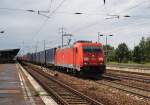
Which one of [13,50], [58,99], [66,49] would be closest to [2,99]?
[58,99]

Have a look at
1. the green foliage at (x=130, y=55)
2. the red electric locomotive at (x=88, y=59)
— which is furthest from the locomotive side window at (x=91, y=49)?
the green foliage at (x=130, y=55)

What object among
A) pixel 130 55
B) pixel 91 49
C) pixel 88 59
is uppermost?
pixel 130 55

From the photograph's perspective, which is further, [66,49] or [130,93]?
[66,49]

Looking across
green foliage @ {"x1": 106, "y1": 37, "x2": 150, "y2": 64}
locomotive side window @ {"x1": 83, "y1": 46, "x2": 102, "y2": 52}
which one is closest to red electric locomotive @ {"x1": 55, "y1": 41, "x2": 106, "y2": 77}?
locomotive side window @ {"x1": 83, "y1": 46, "x2": 102, "y2": 52}

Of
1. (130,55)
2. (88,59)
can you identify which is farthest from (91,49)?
(130,55)

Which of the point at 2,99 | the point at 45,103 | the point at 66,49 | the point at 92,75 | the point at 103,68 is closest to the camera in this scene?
the point at 45,103

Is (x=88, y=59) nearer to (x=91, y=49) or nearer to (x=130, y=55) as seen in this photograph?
(x=91, y=49)

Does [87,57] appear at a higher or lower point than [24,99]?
higher

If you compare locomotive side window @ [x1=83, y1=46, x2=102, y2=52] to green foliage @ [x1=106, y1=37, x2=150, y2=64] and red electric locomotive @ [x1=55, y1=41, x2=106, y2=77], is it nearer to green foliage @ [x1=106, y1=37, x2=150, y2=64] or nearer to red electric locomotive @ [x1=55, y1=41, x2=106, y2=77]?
red electric locomotive @ [x1=55, y1=41, x2=106, y2=77]

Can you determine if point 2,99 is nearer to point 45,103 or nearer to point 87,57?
point 45,103

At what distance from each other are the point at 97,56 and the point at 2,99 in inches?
674

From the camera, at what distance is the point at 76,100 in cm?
1767

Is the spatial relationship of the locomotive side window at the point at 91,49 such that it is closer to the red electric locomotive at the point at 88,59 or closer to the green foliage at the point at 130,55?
the red electric locomotive at the point at 88,59

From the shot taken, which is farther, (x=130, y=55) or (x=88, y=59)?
(x=130, y=55)
